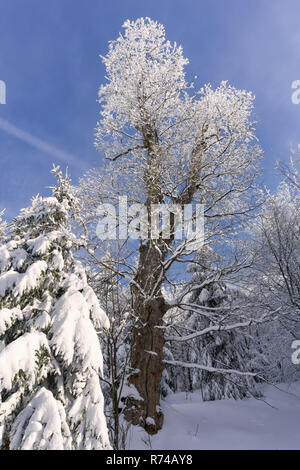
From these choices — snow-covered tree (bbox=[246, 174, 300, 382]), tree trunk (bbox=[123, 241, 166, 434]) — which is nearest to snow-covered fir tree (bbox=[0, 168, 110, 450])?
tree trunk (bbox=[123, 241, 166, 434])

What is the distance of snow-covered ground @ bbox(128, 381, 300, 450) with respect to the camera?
6305mm

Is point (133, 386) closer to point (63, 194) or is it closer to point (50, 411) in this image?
point (50, 411)

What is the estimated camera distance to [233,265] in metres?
8.55

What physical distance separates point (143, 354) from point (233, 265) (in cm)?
343

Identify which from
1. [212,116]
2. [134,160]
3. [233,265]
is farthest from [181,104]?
[233,265]

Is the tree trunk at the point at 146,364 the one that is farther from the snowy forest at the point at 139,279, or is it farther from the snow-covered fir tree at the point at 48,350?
the snow-covered fir tree at the point at 48,350

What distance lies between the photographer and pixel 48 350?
3.87m

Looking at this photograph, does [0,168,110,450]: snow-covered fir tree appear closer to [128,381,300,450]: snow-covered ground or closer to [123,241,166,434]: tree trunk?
[123,241,166,434]: tree trunk

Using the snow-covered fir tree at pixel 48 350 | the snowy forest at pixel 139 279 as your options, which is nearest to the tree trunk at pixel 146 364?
the snowy forest at pixel 139 279

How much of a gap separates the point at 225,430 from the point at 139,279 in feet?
13.9

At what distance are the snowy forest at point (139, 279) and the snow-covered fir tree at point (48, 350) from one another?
2 centimetres

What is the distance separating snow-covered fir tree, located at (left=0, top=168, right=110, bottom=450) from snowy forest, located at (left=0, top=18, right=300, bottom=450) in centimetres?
2

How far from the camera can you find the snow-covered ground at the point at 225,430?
6305mm

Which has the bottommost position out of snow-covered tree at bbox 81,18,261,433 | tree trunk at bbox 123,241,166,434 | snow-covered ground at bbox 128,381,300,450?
snow-covered ground at bbox 128,381,300,450
